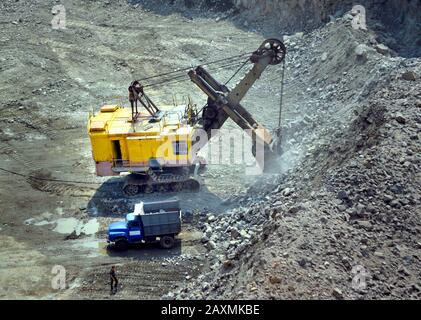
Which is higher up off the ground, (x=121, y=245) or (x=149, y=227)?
(x=149, y=227)

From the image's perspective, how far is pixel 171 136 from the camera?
17.4 m

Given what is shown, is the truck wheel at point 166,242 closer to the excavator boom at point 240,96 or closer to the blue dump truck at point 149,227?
the blue dump truck at point 149,227

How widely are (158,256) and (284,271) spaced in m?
5.15

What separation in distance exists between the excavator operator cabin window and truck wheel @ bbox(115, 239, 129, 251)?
12.0 feet

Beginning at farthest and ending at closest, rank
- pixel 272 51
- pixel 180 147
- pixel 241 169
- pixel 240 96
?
pixel 241 169 < pixel 240 96 < pixel 180 147 < pixel 272 51

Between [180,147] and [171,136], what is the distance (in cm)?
46

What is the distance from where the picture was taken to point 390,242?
11453mm

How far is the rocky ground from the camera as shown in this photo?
11.4 metres

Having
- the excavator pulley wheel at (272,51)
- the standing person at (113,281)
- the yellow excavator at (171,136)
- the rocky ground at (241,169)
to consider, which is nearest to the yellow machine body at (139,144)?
the yellow excavator at (171,136)

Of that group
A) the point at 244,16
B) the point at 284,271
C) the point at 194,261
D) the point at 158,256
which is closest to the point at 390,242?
the point at 284,271

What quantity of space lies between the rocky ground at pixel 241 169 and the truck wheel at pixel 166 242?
0.19m

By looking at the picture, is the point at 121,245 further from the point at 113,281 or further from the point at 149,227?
the point at 113,281

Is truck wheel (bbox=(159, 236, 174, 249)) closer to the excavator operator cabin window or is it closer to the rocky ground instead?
the rocky ground

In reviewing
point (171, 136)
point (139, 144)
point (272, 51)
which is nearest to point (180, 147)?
point (171, 136)
